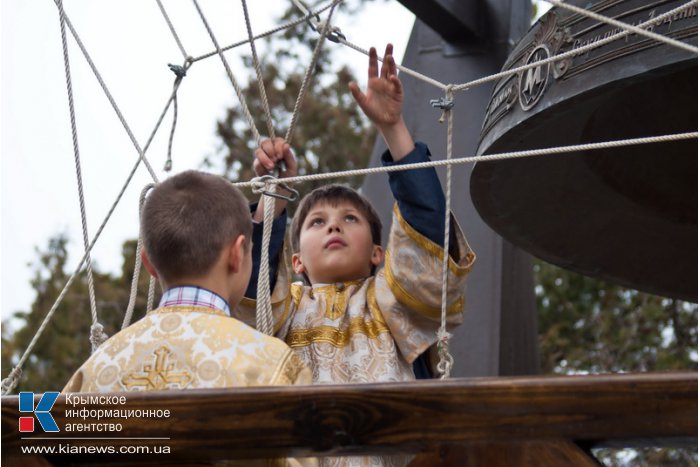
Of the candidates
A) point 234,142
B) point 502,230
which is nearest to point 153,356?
point 502,230

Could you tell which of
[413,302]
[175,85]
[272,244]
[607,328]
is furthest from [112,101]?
[607,328]

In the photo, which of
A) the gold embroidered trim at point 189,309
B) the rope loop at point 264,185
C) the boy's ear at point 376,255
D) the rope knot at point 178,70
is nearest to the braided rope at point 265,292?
the rope loop at point 264,185

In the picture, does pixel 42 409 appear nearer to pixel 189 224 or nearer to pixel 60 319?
pixel 189 224

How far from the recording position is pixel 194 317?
4.55ft

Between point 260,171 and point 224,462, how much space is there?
2.07 feet

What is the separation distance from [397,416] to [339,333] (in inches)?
27.3

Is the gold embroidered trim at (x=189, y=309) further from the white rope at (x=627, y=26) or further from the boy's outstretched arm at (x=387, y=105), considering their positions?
the white rope at (x=627, y=26)

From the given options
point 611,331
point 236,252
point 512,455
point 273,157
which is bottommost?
point 512,455

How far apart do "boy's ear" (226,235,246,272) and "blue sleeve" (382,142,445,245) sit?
17.2 inches

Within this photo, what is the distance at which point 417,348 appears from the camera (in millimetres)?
1834

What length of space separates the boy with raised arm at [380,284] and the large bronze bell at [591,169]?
128 millimetres

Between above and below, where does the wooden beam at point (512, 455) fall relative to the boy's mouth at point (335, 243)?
below

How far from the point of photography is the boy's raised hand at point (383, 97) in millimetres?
1787

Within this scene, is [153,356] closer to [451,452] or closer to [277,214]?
[451,452]
